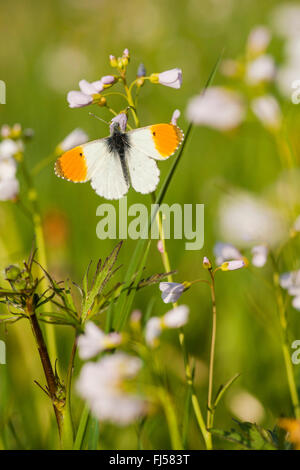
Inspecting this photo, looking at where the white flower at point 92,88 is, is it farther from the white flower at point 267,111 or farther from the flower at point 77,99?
the white flower at point 267,111

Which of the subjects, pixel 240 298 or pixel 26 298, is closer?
pixel 26 298

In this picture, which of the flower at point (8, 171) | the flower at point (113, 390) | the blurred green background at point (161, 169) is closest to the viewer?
the flower at point (113, 390)

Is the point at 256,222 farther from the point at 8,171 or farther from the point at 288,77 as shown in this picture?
the point at 8,171

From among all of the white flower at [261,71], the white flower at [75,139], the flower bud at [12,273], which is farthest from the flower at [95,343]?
the white flower at [75,139]

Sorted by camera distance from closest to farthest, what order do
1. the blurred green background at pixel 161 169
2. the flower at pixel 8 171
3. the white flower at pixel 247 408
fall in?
1. the flower at pixel 8 171
2. the white flower at pixel 247 408
3. the blurred green background at pixel 161 169

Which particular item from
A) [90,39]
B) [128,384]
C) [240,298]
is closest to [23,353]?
[240,298]

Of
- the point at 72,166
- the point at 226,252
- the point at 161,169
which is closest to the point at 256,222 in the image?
the point at 226,252

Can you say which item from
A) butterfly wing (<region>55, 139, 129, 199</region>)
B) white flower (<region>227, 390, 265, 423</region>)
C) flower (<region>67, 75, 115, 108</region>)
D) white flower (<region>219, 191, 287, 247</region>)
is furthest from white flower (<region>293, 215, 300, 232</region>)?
white flower (<region>227, 390, 265, 423</region>)

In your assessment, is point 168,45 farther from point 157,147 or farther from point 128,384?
point 128,384
